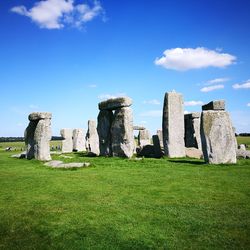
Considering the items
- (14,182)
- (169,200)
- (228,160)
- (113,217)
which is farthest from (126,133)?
(113,217)

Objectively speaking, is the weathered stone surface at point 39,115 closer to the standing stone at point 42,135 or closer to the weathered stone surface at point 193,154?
the standing stone at point 42,135

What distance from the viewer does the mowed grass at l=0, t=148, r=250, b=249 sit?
16.4 feet

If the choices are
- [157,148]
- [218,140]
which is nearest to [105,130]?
[157,148]

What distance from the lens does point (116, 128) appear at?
62.7 ft

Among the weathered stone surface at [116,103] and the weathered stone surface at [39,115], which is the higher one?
the weathered stone surface at [116,103]

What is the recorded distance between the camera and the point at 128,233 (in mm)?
5289

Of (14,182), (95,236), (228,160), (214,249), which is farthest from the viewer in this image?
(228,160)

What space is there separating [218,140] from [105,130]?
877cm

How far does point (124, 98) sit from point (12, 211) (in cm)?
1258

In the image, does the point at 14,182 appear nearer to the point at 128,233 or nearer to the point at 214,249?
the point at 128,233

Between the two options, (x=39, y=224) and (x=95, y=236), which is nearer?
(x=95, y=236)

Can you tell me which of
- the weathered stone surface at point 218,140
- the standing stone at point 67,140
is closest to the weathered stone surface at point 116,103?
the weathered stone surface at point 218,140

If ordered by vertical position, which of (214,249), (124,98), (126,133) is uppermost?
(124,98)

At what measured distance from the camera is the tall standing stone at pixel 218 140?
534 inches
